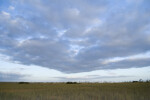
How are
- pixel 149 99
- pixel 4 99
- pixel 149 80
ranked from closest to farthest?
pixel 149 99 → pixel 4 99 → pixel 149 80

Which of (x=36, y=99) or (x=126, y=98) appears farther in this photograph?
(x=36, y=99)

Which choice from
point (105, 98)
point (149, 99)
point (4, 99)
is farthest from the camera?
point (4, 99)

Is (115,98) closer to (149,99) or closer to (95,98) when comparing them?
(95,98)

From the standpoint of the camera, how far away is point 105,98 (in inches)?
441

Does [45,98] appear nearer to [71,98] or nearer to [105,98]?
[71,98]

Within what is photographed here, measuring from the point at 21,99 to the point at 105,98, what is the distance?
6262 mm

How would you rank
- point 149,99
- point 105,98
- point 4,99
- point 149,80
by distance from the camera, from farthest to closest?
point 149,80, point 4,99, point 105,98, point 149,99

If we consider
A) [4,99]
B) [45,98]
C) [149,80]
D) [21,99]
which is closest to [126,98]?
[45,98]

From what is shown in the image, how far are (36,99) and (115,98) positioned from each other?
5.80 metres

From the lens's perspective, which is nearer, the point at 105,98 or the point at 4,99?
the point at 105,98

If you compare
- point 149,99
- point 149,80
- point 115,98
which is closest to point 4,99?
point 115,98

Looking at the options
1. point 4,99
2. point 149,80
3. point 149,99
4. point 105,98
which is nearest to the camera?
point 149,99

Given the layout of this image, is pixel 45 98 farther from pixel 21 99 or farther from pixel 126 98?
pixel 126 98

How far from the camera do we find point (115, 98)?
36.5ft
